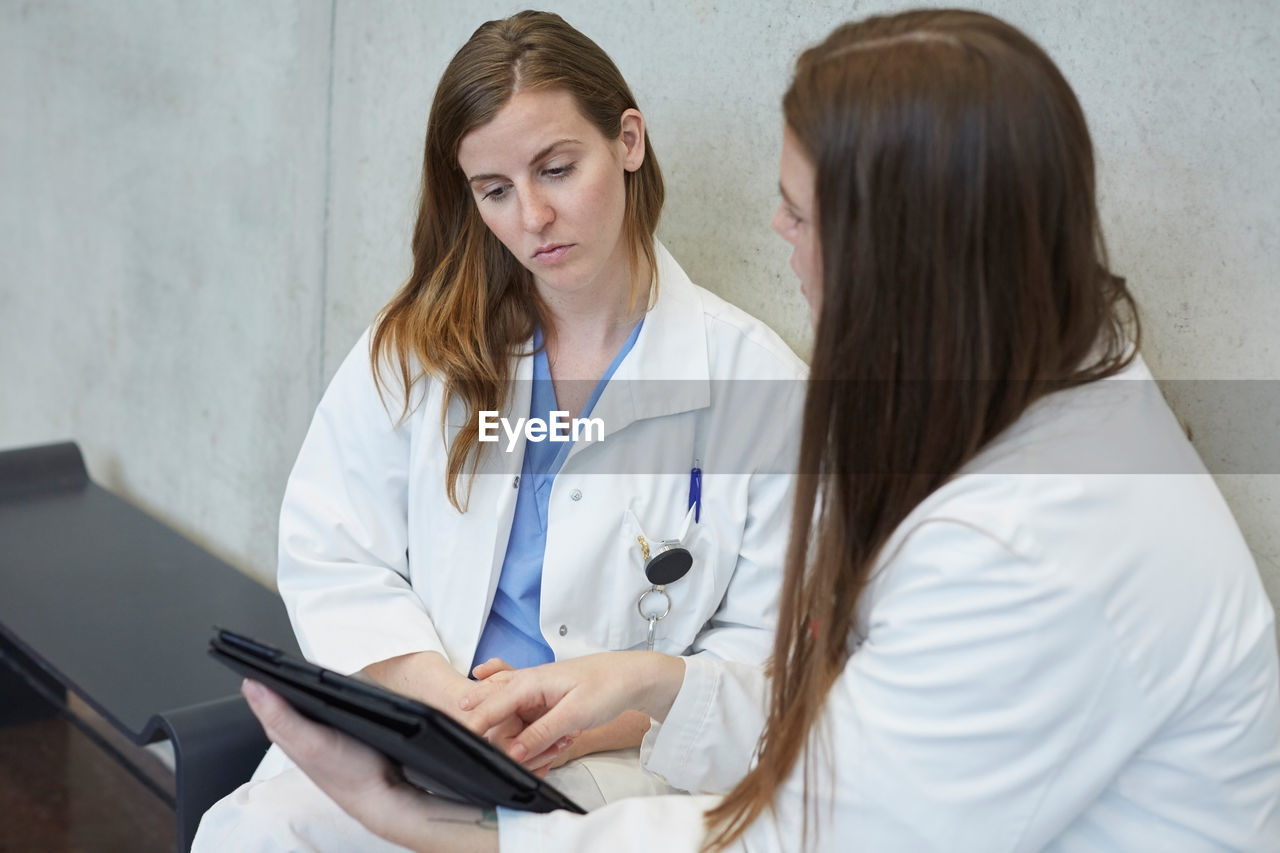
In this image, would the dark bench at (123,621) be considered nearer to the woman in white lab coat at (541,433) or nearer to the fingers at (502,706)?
the woman in white lab coat at (541,433)

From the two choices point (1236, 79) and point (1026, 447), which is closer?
point (1026, 447)

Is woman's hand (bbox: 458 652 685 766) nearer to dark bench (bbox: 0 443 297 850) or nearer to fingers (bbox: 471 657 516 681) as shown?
fingers (bbox: 471 657 516 681)

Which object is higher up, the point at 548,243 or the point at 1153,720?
the point at 548,243

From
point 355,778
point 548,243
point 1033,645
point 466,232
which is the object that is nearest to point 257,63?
point 466,232

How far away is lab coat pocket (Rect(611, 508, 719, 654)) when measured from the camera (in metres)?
1.70

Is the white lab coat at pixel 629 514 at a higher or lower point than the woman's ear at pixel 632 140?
lower

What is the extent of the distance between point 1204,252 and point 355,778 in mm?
1107

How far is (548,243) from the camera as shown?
1.60 m

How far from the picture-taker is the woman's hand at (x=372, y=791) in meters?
1.19

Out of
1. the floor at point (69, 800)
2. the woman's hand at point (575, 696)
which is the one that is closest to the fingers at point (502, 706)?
the woman's hand at point (575, 696)

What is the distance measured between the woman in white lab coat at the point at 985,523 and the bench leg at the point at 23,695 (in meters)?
2.13

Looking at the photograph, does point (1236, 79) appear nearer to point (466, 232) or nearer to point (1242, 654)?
point (1242, 654)

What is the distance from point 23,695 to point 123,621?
711mm

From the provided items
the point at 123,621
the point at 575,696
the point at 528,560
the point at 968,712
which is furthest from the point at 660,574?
the point at 123,621
